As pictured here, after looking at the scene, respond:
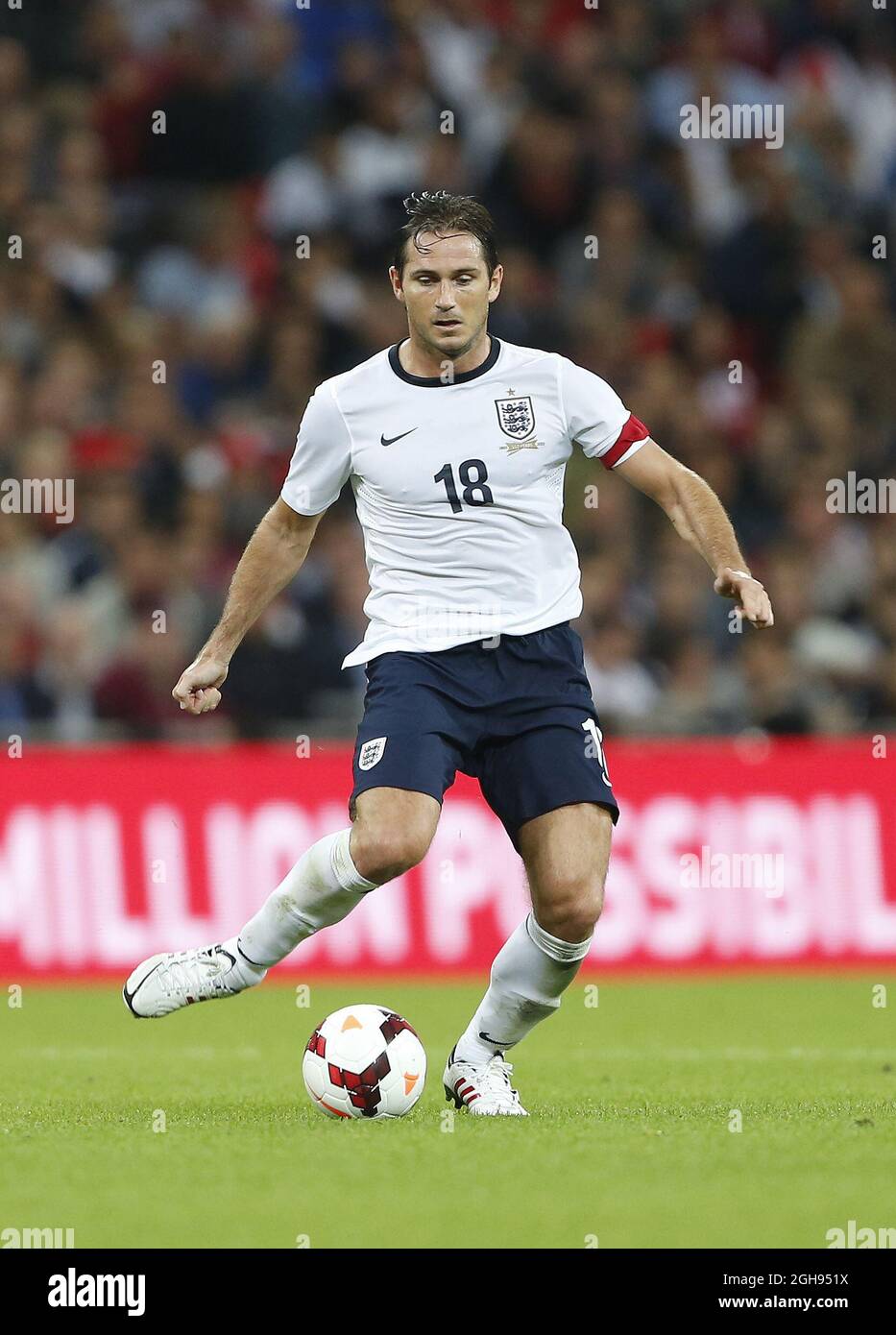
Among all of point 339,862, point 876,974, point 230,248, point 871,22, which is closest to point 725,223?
point 871,22

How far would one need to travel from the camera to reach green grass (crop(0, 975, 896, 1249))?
484 cm

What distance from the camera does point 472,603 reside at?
6.55 meters

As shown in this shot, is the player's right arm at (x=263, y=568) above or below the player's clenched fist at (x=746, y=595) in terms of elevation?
above

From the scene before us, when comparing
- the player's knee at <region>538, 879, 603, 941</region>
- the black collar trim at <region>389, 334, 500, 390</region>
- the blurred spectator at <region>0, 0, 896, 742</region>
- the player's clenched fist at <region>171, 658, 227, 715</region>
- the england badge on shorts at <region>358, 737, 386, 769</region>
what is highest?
the blurred spectator at <region>0, 0, 896, 742</region>

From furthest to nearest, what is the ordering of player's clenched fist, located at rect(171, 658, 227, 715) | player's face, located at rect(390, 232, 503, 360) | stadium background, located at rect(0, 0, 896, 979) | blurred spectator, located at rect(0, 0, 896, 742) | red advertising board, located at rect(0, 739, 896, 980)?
blurred spectator, located at rect(0, 0, 896, 742) < stadium background, located at rect(0, 0, 896, 979) < red advertising board, located at rect(0, 739, 896, 980) < player's clenched fist, located at rect(171, 658, 227, 715) < player's face, located at rect(390, 232, 503, 360)

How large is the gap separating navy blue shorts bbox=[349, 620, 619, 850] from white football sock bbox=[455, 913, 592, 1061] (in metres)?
0.35

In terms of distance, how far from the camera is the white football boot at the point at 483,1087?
6527 mm

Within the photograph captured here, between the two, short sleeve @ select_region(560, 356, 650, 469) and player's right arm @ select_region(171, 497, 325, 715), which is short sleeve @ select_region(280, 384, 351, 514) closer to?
player's right arm @ select_region(171, 497, 325, 715)

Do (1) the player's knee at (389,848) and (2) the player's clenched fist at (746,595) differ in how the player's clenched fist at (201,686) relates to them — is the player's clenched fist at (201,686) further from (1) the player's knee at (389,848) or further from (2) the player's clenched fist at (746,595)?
(2) the player's clenched fist at (746,595)

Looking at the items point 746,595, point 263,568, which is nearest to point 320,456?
point 263,568

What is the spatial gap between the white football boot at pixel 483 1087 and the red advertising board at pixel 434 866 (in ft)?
15.3

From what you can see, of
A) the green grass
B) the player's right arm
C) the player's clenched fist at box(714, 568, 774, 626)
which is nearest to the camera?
the green grass

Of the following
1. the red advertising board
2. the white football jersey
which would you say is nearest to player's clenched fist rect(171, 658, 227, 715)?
the white football jersey

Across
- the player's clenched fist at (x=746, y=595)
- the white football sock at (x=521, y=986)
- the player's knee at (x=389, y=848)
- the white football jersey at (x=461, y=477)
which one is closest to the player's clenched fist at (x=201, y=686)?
the white football jersey at (x=461, y=477)
